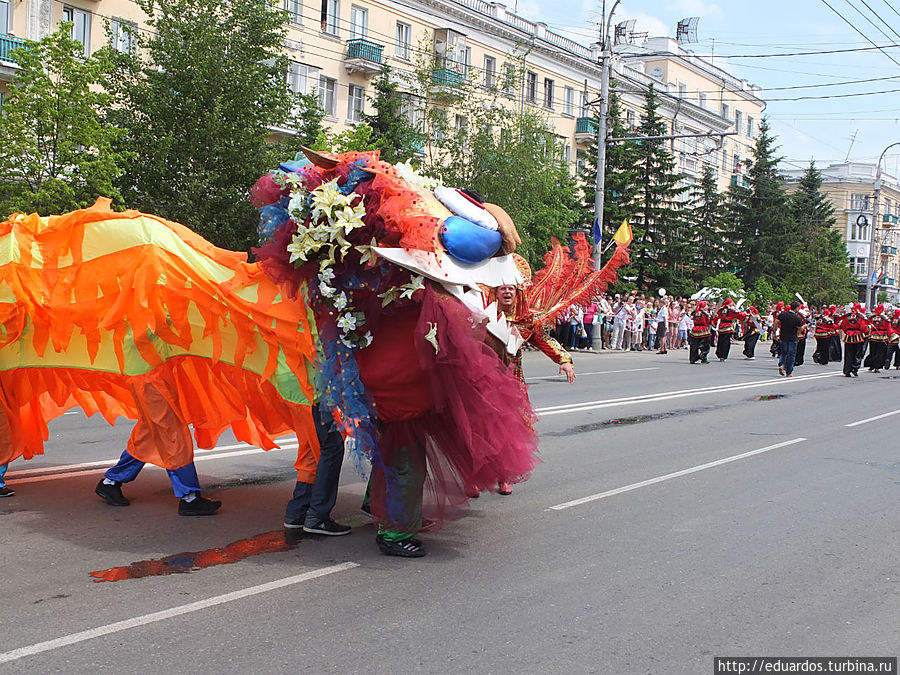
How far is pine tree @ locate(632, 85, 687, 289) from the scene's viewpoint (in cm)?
4562

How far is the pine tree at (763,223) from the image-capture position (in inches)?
2248

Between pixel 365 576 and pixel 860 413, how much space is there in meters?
11.0

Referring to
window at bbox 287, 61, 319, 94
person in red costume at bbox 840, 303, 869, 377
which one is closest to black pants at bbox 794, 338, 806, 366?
person in red costume at bbox 840, 303, 869, 377

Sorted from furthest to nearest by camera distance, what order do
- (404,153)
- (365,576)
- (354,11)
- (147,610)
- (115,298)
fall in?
Answer: (354,11)
(404,153)
(115,298)
(365,576)
(147,610)

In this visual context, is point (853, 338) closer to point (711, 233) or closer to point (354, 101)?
point (354, 101)

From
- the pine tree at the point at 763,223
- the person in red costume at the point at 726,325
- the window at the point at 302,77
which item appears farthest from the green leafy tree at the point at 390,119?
the pine tree at the point at 763,223

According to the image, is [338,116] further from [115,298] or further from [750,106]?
[750,106]

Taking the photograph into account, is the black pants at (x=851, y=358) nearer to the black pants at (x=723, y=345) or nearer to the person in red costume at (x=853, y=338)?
the person in red costume at (x=853, y=338)

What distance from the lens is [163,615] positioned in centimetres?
436

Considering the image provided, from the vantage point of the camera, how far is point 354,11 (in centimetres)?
3769

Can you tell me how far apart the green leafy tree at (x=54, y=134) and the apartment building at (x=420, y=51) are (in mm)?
4265

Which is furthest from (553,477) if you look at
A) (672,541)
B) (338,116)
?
(338,116)

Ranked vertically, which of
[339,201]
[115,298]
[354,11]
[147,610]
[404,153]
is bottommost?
[147,610]

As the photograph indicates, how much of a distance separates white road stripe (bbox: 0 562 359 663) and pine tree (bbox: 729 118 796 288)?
55683mm
